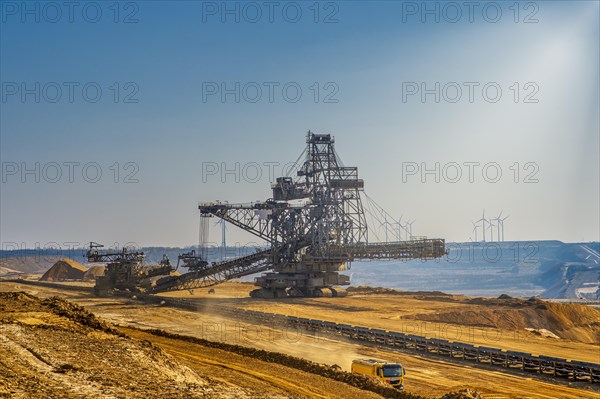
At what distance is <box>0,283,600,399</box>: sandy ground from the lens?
2903cm

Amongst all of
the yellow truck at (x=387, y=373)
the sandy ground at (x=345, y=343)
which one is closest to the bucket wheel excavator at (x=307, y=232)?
the sandy ground at (x=345, y=343)

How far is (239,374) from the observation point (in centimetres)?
2702

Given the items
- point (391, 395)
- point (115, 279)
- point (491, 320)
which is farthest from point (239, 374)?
point (115, 279)

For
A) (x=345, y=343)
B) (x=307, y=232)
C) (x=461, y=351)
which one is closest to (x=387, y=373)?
(x=461, y=351)

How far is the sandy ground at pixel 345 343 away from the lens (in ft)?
95.2

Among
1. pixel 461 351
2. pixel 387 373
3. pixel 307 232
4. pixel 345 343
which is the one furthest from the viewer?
pixel 307 232

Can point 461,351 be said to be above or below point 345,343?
above

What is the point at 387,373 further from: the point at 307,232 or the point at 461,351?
the point at 307,232

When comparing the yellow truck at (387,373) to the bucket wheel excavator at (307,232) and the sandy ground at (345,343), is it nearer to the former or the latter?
the sandy ground at (345,343)

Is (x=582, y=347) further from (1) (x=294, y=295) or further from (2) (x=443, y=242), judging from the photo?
(1) (x=294, y=295)

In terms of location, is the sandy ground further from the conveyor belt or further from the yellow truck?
the conveyor belt

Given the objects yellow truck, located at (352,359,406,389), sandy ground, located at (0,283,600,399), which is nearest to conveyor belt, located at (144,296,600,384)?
sandy ground, located at (0,283,600,399)

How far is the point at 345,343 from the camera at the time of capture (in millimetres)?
41625

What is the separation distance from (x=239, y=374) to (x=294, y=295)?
49718 millimetres
